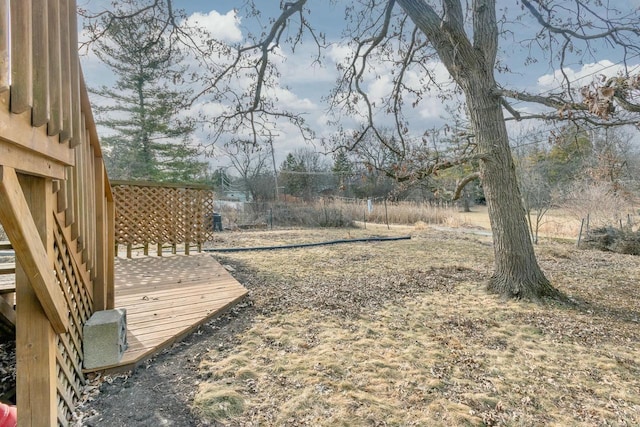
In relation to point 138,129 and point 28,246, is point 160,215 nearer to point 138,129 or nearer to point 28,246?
point 28,246

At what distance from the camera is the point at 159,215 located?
6.08 m

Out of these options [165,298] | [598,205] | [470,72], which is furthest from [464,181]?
[598,205]

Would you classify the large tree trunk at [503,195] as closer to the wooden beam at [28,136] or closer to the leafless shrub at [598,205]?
the wooden beam at [28,136]

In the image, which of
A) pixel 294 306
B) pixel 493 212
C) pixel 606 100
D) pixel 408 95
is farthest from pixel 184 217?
pixel 606 100

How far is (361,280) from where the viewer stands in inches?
197

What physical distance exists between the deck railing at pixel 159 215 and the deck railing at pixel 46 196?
3.86 metres

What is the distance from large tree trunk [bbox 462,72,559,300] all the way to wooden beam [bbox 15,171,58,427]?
4096 millimetres

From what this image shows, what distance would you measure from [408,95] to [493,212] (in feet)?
10.2

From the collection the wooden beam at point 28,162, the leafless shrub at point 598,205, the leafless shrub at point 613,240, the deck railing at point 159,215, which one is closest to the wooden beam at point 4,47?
the wooden beam at point 28,162

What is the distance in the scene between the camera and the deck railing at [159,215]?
5.76m

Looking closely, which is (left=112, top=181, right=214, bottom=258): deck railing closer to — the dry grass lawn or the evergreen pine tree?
the dry grass lawn

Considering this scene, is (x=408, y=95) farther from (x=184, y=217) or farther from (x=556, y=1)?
(x=184, y=217)

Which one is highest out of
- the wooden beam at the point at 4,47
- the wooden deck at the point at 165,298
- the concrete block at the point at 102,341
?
the wooden beam at the point at 4,47

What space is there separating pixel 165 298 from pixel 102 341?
145 cm
